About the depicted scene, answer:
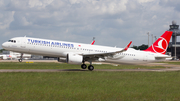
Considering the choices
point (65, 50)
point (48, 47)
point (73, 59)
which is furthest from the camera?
point (65, 50)

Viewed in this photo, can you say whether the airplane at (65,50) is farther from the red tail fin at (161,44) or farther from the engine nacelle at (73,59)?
the red tail fin at (161,44)

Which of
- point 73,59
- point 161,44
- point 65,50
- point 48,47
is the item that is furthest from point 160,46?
point 48,47

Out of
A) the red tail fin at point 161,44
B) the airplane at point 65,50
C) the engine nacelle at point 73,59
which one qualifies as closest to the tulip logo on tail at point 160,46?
the red tail fin at point 161,44

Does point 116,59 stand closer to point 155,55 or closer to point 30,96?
point 155,55

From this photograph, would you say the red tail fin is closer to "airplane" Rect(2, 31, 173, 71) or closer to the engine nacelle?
"airplane" Rect(2, 31, 173, 71)

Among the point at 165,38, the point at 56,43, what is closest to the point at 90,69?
the point at 56,43

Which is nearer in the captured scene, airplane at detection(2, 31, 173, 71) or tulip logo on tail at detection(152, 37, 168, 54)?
airplane at detection(2, 31, 173, 71)

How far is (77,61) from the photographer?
2938 centimetres

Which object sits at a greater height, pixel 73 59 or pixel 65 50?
pixel 65 50

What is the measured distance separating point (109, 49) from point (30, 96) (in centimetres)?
2348

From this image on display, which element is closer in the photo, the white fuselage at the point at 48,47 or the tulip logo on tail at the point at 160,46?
the white fuselage at the point at 48,47

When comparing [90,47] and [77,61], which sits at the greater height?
[90,47]

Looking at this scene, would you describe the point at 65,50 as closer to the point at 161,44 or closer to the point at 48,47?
the point at 48,47

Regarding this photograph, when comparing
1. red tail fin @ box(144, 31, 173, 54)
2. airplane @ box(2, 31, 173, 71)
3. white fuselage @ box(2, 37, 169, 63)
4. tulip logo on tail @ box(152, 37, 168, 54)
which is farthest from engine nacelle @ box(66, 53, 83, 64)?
tulip logo on tail @ box(152, 37, 168, 54)
